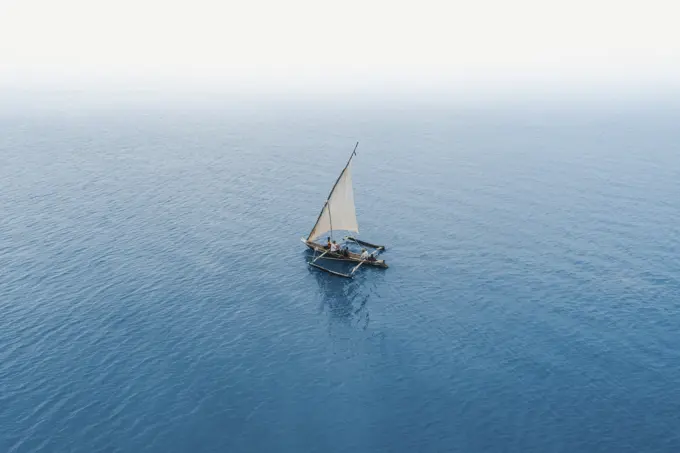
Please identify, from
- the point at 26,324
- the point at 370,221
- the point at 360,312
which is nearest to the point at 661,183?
the point at 370,221

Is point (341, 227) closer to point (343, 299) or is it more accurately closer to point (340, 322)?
point (343, 299)

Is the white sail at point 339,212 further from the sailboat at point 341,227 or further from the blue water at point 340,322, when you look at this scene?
the blue water at point 340,322

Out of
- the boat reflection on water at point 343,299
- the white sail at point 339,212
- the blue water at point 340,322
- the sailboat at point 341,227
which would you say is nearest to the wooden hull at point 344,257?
the sailboat at point 341,227

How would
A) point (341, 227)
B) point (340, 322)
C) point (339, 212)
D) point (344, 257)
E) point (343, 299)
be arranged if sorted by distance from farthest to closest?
point (341, 227) → point (339, 212) → point (344, 257) → point (343, 299) → point (340, 322)

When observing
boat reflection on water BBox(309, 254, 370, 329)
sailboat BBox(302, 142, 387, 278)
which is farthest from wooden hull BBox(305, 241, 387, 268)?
boat reflection on water BBox(309, 254, 370, 329)

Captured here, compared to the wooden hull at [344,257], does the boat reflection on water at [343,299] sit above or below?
below

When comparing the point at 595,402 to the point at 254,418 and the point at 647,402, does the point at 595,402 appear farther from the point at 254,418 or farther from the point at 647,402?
the point at 254,418

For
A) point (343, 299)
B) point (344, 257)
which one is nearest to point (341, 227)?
point (344, 257)
